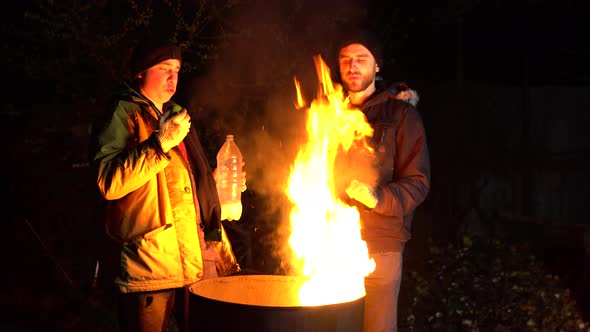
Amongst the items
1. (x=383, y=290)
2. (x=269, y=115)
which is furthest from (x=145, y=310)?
(x=269, y=115)

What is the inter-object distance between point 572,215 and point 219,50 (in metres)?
6.13

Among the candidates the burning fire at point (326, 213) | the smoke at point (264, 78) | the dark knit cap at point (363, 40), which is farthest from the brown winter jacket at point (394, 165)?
the smoke at point (264, 78)

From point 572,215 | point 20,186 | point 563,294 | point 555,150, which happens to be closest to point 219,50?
point 20,186

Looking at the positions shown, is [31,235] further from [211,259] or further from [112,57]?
[211,259]

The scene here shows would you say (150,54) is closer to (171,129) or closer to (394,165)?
(171,129)

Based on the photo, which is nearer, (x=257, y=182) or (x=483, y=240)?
(x=257, y=182)

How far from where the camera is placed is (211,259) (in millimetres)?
4367

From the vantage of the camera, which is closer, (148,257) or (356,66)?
(148,257)

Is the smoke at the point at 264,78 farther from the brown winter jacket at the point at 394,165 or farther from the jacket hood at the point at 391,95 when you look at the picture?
the brown winter jacket at the point at 394,165

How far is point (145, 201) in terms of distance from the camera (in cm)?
391

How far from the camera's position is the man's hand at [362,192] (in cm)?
437

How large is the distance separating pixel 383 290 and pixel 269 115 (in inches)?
116

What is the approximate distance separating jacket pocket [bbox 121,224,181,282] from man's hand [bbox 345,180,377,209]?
3.72ft

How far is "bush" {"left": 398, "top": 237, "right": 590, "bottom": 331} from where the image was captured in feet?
22.9
